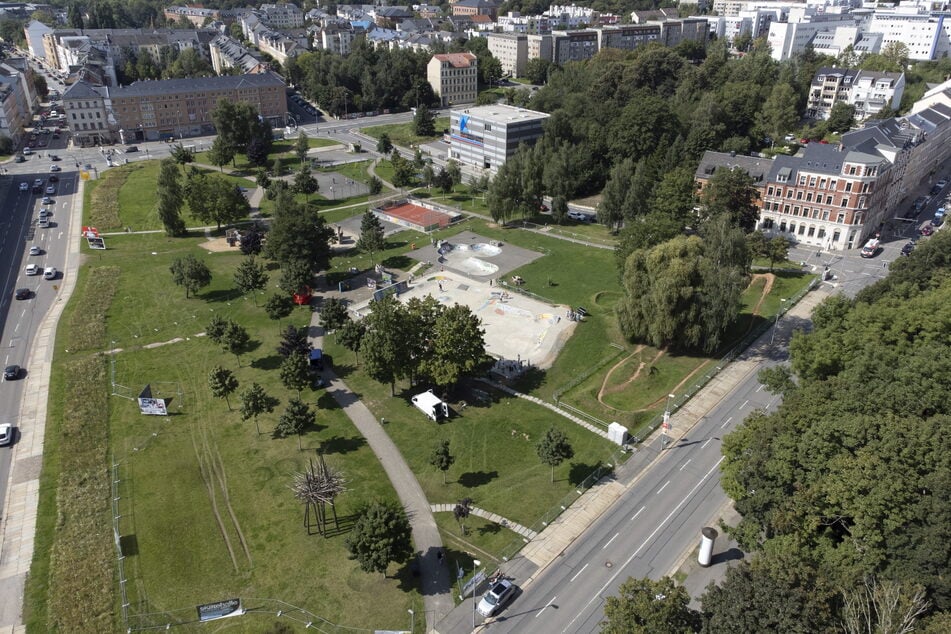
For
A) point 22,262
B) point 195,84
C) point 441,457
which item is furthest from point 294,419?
point 195,84

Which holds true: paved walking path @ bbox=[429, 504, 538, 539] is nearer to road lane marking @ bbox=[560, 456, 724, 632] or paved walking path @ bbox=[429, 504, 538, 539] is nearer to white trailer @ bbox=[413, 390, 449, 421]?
road lane marking @ bbox=[560, 456, 724, 632]

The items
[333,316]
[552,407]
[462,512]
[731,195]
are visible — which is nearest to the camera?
[462,512]

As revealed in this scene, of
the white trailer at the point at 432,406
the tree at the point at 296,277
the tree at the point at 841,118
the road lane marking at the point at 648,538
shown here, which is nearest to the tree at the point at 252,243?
the tree at the point at 296,277

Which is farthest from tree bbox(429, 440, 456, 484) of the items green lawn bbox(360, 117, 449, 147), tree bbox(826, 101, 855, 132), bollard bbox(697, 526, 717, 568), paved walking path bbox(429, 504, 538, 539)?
tree bbox(826, 101, 855, 132)

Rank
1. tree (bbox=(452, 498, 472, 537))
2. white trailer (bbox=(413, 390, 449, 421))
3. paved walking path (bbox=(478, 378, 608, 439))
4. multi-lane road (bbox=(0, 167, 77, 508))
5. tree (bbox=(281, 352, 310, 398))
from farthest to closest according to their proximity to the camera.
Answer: multi-lane road (bbox=(0, 167, 77, 508)) → tree (bbox=(281, 352, 310, 398)) → white trailer (bbox=(413, 390, 449, 421)) → paved walking path (bbox=(478, 378, 608, 439)) → tree (bbox=(452, 498, 472, 537))

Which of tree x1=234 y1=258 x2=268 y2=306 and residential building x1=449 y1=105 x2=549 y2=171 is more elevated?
residential building x1=449 y1=105 x2=549 y2=171

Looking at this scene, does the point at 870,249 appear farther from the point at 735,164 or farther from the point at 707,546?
the point at 707,546

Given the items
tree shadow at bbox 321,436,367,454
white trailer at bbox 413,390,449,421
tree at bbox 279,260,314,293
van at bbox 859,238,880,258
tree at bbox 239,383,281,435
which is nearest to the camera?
tree shadow at bbox 321,436,367,454
